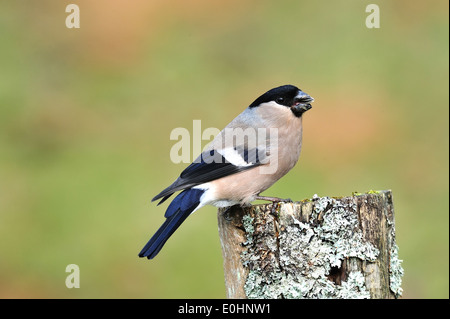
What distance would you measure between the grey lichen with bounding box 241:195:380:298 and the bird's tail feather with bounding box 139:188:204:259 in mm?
807

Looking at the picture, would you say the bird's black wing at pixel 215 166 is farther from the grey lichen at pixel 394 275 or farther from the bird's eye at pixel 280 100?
the grey lichen at pixel 394 275

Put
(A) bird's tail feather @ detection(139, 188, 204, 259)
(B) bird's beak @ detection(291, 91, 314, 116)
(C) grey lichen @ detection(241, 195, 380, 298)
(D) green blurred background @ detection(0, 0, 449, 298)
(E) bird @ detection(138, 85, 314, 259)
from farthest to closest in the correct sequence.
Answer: (D) green blurred background @ detection(0, 0, 449, 298)
(B) bird's beak @ detection(291, 91, 314, 116)
(E) bird @ detection(138, 85, 314, 259)
(A) bird's tail feather @ detection(139, 188, 204, 259)
(C) grey lichen @ detection(241, 195, 380, 298)

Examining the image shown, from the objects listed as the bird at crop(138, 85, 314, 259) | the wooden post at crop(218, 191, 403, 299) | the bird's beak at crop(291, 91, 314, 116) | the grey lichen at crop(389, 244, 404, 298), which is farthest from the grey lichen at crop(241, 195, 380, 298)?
the bird's beak at crop(291, 91, 314, 116)

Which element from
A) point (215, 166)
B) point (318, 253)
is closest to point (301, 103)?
point (215, 166)

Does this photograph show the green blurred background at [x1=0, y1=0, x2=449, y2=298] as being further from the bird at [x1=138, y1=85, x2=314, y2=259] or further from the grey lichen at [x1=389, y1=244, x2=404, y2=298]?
the grey lichen at [x1=389, y1=244, x2=404, y2=298]

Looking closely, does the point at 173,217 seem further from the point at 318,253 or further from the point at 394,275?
the point at 394,275

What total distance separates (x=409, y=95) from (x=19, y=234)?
6695mm

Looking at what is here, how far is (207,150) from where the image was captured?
4.73 m

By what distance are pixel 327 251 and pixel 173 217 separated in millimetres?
1229

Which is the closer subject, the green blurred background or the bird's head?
the bird's head

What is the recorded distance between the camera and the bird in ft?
14.4

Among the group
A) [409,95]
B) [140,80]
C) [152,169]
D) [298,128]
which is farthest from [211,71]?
[298,128]

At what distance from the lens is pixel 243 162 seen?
4.59 m

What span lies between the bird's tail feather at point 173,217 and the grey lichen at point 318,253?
81 centimetres
